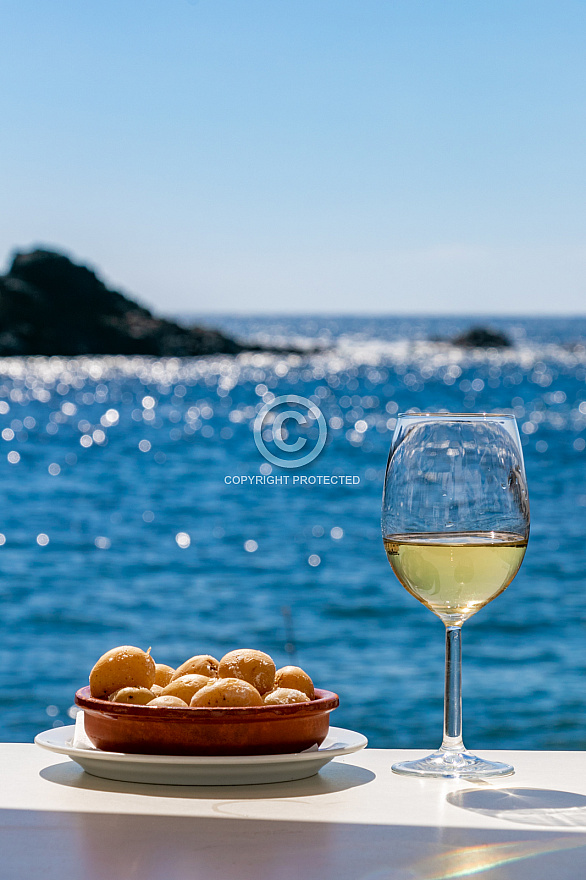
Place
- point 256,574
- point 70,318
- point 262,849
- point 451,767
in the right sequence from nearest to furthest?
point 262,849 < point 451,767 < point 256,574 < point 70,318

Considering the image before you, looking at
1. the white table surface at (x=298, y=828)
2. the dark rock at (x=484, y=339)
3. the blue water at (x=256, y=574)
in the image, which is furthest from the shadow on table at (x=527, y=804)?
the dark rock at (x=484, y=339)

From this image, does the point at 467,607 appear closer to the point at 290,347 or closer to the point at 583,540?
the point at 583,540

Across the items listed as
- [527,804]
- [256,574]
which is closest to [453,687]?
[527,804]

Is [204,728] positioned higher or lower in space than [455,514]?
lower

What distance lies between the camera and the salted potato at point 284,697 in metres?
0.95

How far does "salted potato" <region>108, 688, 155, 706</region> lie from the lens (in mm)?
956

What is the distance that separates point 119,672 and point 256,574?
11435mm

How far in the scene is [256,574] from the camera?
12352 millimetres

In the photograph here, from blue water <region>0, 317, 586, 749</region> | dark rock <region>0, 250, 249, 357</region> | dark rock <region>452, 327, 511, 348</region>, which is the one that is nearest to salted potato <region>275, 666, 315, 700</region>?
blue water <region>0, 317, 586, 749</region>

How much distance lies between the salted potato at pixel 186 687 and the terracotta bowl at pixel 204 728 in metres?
0.05

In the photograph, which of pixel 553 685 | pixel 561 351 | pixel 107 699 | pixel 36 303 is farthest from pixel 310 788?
pixel 561 351

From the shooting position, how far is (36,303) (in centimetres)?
4628

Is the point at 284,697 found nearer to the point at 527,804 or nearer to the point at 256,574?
the point at 527,804

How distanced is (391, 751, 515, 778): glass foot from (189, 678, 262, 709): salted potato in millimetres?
164
